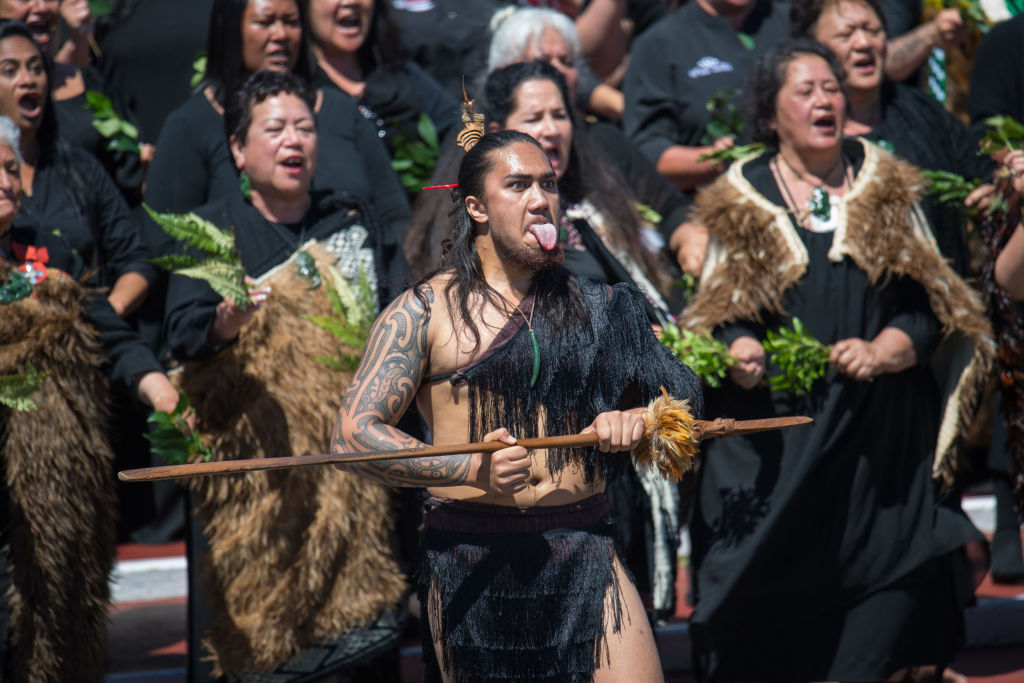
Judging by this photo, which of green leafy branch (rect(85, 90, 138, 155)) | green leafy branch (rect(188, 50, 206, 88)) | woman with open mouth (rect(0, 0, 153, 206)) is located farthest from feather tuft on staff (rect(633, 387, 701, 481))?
green leafy branch (rect(188, 50, 206, 88))

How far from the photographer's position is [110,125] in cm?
559

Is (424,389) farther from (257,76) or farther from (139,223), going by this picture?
(139,223)

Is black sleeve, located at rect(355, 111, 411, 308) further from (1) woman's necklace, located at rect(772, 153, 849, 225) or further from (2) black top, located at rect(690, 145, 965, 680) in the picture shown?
(1) woman's necklace, located at rect(772, 153, 849, 225)

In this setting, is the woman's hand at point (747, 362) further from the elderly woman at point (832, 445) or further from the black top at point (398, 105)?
the black top at point (398, 105)

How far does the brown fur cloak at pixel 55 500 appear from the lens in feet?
13.6

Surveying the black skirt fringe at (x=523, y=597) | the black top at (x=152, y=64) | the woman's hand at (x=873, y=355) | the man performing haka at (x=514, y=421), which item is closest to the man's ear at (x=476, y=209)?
the man performing haka at (x=514, y=421)

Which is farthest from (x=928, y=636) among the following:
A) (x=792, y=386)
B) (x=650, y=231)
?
(x=650, y=231)

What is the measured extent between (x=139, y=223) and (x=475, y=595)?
2815 millimetres

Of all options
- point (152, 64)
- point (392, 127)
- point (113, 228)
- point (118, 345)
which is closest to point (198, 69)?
point (152, 64)

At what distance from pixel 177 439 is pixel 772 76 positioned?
270cm

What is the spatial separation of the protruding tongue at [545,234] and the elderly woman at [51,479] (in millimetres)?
1747

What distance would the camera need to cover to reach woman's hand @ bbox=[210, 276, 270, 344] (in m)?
4.30

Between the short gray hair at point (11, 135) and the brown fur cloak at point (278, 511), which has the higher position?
the short gray hair at point (11, 135)

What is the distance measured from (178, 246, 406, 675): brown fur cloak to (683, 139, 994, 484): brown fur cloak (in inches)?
57.8
